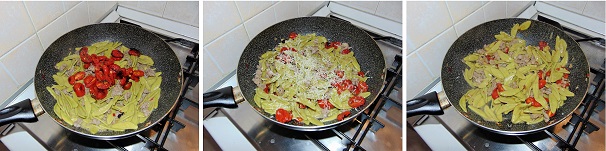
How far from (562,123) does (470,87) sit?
0.27 metres

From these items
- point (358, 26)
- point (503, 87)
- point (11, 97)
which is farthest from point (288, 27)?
point (11, 97)

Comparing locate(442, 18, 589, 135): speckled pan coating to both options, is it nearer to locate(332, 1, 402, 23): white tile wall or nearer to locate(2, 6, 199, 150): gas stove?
locate(332, 1, 402, 23): white tile wall

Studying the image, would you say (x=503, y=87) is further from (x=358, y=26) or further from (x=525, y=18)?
(x=358, y=26)

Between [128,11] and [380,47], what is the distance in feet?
2.46

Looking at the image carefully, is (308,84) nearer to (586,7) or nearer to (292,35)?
(292,35)

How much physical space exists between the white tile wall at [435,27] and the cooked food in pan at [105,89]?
0.73 meters

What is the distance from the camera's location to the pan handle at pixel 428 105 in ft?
6.83

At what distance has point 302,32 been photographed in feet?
7.04

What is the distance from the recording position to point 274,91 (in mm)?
2023

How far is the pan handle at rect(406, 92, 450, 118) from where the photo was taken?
6.83ft

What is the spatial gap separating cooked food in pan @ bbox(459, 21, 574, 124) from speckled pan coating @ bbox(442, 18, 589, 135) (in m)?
0.02

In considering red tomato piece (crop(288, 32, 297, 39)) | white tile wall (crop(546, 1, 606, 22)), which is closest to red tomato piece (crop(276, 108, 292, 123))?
red tomato piece (crop(288, 32, 297, 39))

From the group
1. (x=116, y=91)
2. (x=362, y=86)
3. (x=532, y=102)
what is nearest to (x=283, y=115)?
(x=362, y=86)

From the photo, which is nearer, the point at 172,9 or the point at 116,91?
the point at 116,91
